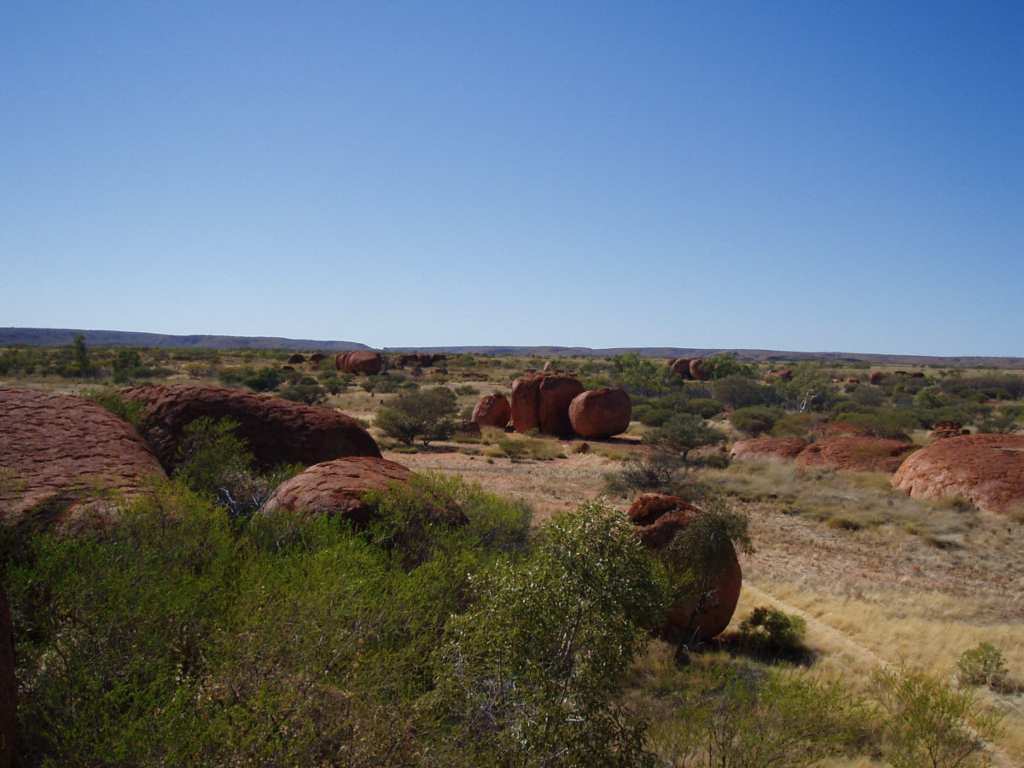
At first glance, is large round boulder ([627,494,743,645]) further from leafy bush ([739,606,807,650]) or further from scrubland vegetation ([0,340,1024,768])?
scrubland vegetation ([0,340,1024,768])

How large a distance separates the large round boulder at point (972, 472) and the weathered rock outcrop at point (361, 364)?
43.2 meters

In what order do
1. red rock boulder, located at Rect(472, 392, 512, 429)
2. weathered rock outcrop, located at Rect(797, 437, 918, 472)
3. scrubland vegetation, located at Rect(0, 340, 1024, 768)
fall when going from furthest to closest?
red rock boulder, located at Rect(472, 392, 512, 429) < weathered rock outcrop, located at Rect(797, 437, 918, 472) < scrubland vegetation, located at Rect(0, 340, 1024, 768)

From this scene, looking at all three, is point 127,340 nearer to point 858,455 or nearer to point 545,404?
point 545,404

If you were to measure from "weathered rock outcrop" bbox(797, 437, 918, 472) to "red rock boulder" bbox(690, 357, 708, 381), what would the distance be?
38.0 meters

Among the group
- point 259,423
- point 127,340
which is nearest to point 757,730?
point 259,423

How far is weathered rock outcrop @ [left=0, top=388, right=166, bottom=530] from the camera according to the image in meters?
4.62

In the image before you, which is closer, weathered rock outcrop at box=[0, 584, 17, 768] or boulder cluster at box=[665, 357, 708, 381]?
weathered rock outcrop at box=[0, 584, 17, 768]

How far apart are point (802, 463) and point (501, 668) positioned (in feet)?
Result: 58.1

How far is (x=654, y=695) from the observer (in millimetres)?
5691

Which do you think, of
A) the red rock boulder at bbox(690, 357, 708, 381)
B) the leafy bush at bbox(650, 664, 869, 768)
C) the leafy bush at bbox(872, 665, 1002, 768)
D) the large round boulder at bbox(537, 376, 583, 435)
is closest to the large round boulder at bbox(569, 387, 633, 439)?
the large round boulder at bbox(537, 376, 583, 435)

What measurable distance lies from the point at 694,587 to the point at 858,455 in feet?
46.8

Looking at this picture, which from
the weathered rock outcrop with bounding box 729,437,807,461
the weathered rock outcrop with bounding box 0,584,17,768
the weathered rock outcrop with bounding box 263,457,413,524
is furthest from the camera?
the weathered rock outcrop with bounding box 729,437,807,461

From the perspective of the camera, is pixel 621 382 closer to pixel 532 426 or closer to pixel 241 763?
pixel 532 426

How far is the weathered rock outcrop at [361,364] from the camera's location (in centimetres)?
5419
